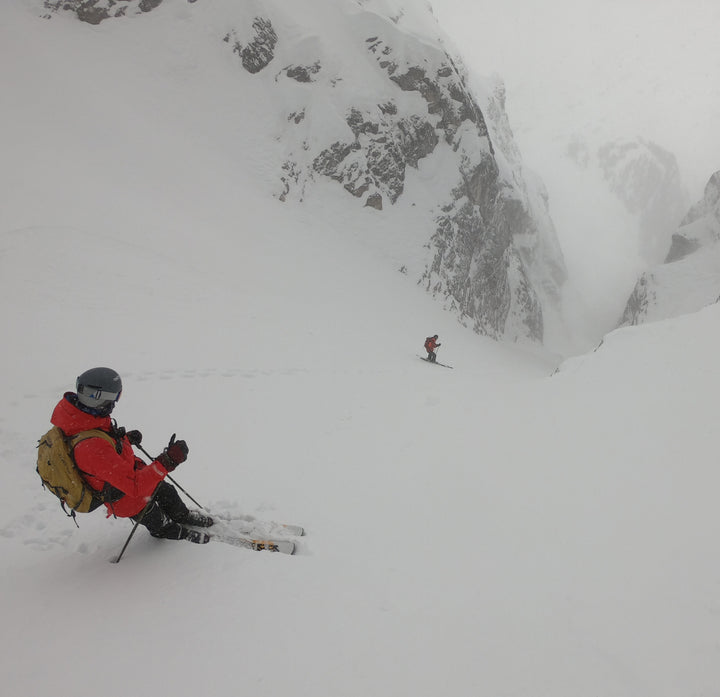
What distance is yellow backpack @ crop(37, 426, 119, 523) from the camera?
353 centimetres

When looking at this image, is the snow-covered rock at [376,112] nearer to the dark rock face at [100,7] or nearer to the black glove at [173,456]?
the dark rock face at [100,7]

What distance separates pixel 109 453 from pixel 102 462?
9cm

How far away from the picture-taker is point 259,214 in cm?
2898

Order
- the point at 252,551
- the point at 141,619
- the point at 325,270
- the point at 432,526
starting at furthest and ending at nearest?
the point at 325,270 → the point at 432,526 → the point at 252,551 → the point at 141,619

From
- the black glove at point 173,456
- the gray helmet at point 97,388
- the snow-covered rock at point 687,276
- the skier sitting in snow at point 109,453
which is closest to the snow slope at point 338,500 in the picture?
the skier sitting in snow at point 109,453

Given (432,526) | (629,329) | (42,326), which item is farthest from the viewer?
(629,329)

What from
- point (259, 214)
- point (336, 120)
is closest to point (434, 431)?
point (259, 214)

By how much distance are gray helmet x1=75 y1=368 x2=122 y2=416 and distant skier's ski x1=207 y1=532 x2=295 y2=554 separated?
6.05 feet

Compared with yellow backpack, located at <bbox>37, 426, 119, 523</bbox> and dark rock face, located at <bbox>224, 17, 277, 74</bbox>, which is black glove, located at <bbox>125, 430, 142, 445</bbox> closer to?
yellow backpack, located at <bbox>37, 426, 119, 523</bbox>

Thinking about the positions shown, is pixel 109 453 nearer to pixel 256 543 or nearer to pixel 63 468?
pixel 63 468

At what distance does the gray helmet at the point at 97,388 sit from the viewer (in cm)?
360

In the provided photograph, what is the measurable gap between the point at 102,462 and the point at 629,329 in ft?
49.1

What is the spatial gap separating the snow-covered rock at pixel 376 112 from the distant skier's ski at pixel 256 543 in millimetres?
31700

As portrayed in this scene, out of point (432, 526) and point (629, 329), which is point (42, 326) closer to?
point (432, 526)
